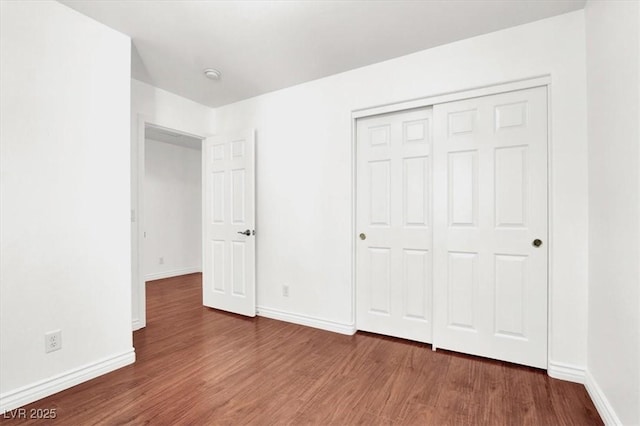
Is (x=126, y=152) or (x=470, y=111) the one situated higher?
(x=470, y=111)

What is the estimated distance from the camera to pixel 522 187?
219 centimetres

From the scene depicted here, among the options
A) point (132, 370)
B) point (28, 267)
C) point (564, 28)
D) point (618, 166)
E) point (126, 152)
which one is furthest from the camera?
point (126, 152)

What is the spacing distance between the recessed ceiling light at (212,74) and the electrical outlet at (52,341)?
7.86 feet

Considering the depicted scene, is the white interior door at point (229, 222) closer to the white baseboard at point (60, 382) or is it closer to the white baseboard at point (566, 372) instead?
the white baseboard at point (60, 382)

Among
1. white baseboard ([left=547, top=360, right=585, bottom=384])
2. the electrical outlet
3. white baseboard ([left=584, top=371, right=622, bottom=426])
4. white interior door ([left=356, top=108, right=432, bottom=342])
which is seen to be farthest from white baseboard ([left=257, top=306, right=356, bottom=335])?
the electrical outlet

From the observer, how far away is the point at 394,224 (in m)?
2.71

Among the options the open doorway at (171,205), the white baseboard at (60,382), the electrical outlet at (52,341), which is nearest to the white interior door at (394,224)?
the white baseboard at (60,382)

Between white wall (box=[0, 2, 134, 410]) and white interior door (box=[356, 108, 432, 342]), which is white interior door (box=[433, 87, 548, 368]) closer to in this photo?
white interior door (box=[356, 108, 432, 342])

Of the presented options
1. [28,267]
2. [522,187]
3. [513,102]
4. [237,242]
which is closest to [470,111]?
[513,102]

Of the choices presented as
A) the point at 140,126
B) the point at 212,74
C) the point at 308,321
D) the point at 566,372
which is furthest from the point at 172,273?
the point at 566,372

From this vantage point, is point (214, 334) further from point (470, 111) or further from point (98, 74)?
point (470, 111)

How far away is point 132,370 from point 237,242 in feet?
5.09

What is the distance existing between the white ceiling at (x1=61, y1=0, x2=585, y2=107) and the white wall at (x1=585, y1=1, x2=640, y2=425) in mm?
579

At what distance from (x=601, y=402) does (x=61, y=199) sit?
3500 millimetres
